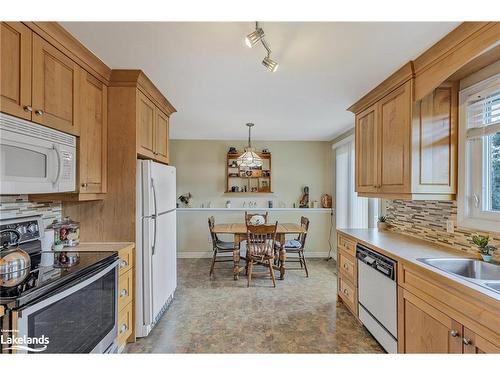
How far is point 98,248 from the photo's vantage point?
2115mm

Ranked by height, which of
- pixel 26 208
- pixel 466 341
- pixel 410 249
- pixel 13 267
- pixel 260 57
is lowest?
pixel 466 341

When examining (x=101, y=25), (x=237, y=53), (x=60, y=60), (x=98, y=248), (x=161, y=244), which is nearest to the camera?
(x=101, y=25)

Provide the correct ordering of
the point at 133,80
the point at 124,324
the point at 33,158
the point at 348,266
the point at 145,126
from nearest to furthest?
1. the point at 33,158
2. the point at 124,324
3. the point at 133,80
4. the point at 145,126
5. the point at 348,266

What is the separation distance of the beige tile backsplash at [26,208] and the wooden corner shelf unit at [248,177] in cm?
332

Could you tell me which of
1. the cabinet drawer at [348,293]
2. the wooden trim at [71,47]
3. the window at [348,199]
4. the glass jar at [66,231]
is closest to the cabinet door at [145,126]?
the wooden trim at [71,47]

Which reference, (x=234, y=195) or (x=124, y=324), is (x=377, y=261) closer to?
(x=124, y=324)

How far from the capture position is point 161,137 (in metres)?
3.05

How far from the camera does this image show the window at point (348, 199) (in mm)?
4035

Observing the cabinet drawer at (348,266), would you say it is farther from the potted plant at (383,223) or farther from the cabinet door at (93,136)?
the cabinet door at (93,136)

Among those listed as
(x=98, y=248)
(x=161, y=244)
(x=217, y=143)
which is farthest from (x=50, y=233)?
(x=217, y=143)

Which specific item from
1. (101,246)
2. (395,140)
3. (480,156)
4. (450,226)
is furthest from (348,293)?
(101,246)

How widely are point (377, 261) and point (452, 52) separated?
1.61 metres
